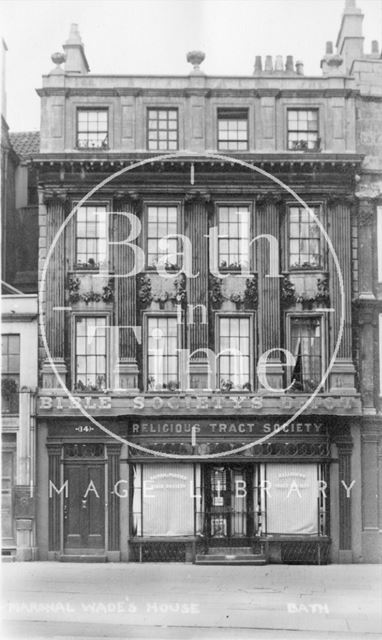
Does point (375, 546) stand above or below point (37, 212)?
below

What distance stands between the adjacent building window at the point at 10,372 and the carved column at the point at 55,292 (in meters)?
0.59

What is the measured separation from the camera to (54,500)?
21828mm

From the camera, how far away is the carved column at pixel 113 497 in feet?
→ 72.9

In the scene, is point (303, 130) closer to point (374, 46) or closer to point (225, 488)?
point (374, 46)

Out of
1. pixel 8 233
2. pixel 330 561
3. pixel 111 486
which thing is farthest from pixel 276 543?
pixel 8 233

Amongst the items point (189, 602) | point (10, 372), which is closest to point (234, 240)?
point (10, 372)

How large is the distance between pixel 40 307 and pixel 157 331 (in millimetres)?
2441

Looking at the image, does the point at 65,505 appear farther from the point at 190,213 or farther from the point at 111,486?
the point at 190,213

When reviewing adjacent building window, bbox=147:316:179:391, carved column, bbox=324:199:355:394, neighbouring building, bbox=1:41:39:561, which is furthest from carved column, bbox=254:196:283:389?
neighbouring building, bbox=1:41:39:561

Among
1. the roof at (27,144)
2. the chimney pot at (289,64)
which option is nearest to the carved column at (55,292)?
the roof at (27,144)

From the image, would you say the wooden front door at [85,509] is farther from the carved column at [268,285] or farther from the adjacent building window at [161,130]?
the adjacent building window at [161,130]

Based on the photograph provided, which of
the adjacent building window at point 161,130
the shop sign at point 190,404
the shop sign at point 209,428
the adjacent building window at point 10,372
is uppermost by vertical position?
the adjacent building window at point 161,130

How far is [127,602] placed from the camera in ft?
57.0

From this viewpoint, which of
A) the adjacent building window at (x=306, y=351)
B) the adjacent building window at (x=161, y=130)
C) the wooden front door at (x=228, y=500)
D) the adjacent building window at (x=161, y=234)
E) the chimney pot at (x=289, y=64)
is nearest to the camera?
the chimney pot at (x=289, y=64)
